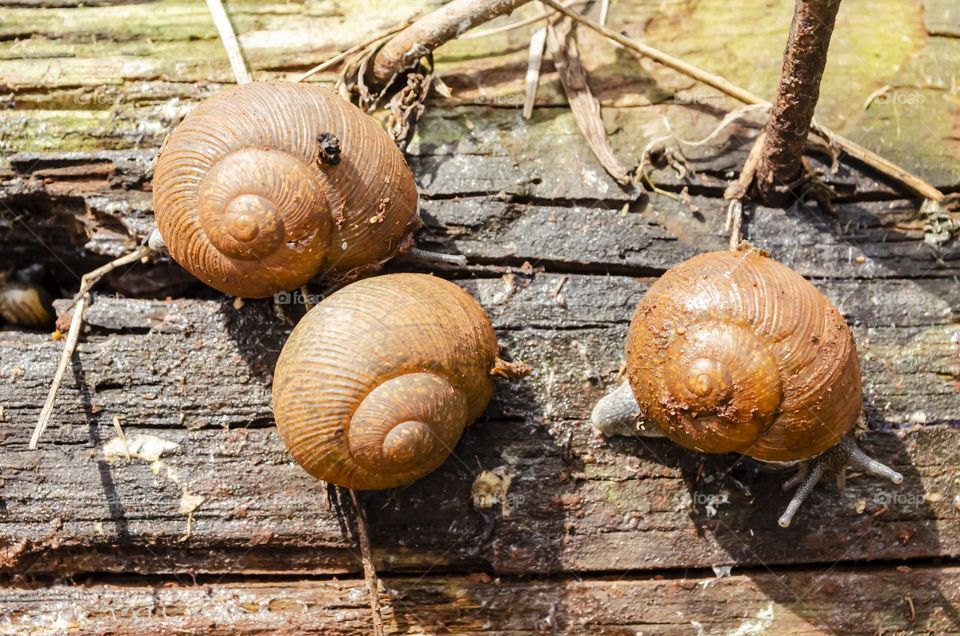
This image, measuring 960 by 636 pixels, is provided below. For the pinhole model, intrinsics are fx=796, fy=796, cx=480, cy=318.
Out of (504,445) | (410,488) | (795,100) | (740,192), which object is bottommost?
(410,488)

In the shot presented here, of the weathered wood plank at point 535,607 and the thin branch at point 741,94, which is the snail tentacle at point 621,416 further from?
the thin branch at point 741,94

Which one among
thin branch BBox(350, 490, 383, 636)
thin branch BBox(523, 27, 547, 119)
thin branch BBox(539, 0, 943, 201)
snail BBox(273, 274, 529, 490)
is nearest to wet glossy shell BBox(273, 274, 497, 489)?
snail BBox(273, 274, 529, 490)

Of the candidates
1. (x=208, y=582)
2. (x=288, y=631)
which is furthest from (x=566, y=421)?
(x=208, y=582)

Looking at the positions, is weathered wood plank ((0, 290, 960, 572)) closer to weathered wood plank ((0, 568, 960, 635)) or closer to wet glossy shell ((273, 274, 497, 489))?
weathered wood plank ((0, 568, 960, 635))

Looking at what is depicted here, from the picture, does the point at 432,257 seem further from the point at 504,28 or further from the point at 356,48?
the point at 504,28

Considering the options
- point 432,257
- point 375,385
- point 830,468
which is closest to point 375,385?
point 375,385
